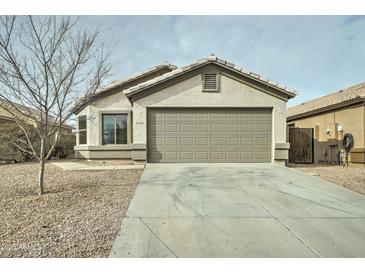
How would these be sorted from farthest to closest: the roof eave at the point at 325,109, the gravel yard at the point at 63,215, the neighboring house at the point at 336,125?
the roof eave at the point at 325,109 < the neighboring house at the point at 336,125 < the gravel yard at the point at 63,215

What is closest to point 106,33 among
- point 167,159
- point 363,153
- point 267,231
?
point 167,159

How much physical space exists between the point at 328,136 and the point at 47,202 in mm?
14930

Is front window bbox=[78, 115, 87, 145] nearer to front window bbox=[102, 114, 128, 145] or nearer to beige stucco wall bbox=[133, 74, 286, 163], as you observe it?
A: front window bbox=[102, 114, 128, 145]

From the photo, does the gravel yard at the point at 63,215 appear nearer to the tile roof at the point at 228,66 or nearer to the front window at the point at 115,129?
the tile roof at the point at 228,66

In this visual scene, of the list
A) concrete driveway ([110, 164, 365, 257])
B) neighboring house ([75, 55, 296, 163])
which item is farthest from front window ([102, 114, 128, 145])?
concrete driveway ([110, 164, 365, 257])

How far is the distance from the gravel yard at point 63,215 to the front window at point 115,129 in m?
5.22

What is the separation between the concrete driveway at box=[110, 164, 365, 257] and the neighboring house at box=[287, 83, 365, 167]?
20.7 ft

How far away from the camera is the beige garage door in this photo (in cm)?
1098

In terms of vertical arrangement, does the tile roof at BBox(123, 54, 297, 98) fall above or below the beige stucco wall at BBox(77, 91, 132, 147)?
above

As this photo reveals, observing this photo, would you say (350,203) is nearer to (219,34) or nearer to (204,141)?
(204,141)

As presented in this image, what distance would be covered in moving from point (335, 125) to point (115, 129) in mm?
12682

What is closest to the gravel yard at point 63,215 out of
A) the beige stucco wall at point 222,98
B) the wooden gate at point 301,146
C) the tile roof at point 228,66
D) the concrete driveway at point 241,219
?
the concrete driveway at point 241,219

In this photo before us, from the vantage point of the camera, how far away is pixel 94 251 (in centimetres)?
343

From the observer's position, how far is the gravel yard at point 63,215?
11.5 ft
